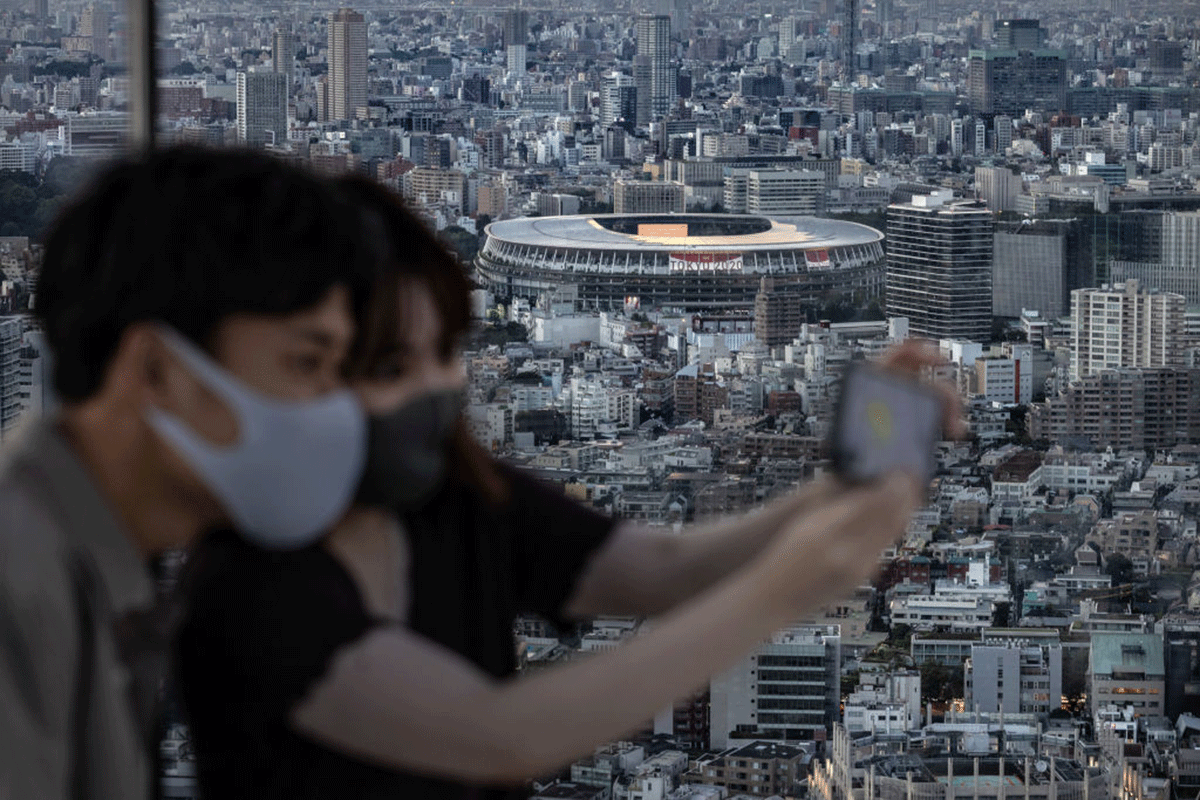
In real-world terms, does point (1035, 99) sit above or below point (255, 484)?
above

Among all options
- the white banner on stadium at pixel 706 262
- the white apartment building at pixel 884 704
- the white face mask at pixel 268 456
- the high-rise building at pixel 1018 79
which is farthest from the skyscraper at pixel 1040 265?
the white face mask at pixel 268 456

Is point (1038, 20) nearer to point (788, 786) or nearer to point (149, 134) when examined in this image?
point (788, 786)

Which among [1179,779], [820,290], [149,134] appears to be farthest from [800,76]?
[149,134]

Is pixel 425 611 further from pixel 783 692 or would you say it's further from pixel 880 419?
pixel 783 692

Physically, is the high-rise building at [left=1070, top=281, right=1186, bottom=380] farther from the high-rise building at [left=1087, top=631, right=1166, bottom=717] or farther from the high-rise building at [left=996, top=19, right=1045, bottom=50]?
the high-rise building at [left=1087, top=631, right=1166, bottom=717]

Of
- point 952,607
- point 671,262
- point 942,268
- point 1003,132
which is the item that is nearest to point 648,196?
point 671,262

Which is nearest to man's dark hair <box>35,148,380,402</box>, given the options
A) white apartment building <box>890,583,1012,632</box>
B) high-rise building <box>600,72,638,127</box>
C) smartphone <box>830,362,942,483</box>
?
smartphone <box>830,362,942,483</box>

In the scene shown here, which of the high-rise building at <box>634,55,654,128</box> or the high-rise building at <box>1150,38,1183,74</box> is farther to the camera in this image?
the high-rise building at <box>634,55,654,128</box>
